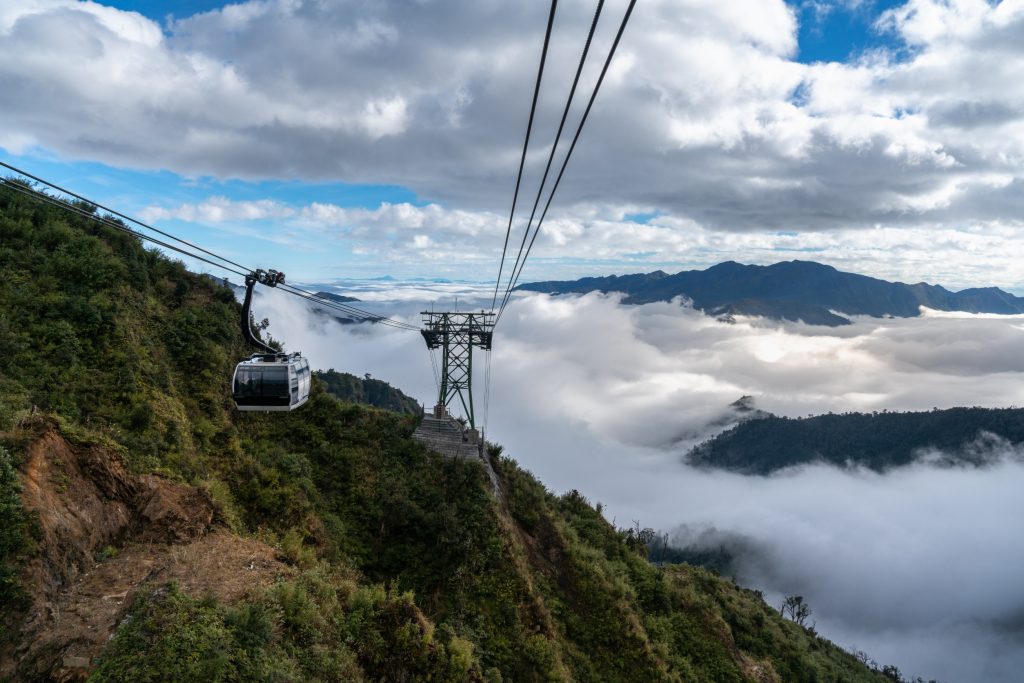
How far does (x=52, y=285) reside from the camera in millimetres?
23375

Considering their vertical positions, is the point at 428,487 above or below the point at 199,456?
below

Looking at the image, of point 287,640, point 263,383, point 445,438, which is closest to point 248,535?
point 263,383

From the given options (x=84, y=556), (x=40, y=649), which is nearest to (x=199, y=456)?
(x=84, y=556)

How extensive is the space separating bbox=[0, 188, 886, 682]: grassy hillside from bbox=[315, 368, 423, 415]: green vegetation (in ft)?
268

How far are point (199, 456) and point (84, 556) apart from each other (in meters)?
7.64

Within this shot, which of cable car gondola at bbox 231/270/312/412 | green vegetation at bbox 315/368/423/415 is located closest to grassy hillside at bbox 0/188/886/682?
cable car gondola at bbox 231/270/312/412

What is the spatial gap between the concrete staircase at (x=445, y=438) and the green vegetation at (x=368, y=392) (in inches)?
3150

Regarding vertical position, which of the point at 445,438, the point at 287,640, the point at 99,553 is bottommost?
the point at 287,640

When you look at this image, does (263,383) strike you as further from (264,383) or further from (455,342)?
(455,342)

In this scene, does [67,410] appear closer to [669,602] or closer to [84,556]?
[84,556]

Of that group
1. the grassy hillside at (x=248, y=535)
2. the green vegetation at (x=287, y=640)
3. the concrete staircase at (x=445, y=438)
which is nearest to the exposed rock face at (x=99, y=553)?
the grassy hillside at (x=248, y=535)

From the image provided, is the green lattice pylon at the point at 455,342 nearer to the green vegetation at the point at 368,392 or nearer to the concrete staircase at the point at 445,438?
the concrete staircase at the point at 445,438

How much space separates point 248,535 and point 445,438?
14.2 meters

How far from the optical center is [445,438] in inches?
1208
